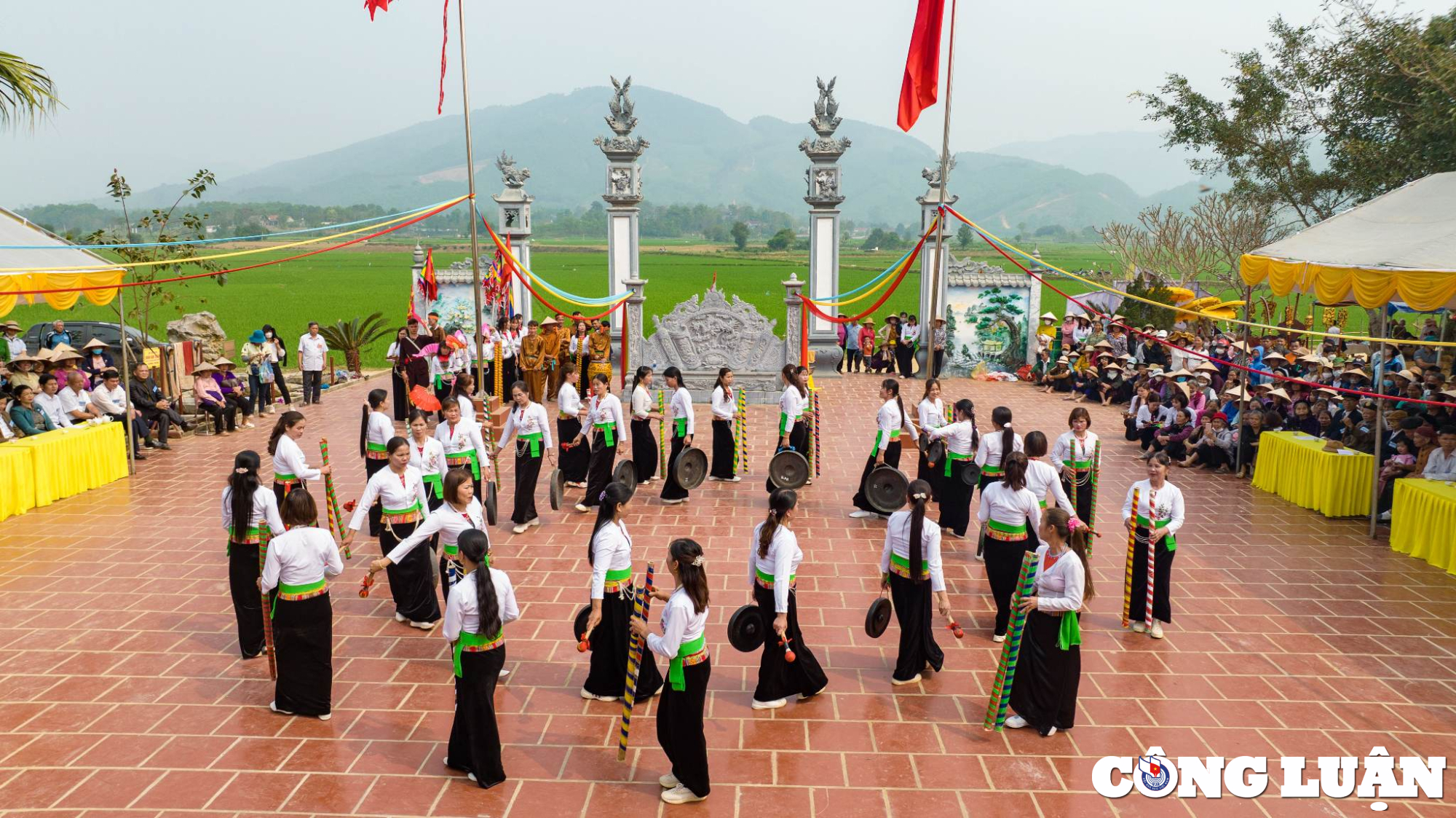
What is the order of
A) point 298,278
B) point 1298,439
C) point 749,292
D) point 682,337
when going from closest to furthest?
point 1298,439 → point 682,337 → point 749,292 → point 298,278

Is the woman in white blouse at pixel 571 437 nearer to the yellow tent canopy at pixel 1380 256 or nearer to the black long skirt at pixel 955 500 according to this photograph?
the black long skirt at pixel 955 500

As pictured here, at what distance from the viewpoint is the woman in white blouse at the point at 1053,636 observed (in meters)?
5.58

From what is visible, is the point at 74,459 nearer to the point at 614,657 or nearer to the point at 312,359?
the point at 312,359

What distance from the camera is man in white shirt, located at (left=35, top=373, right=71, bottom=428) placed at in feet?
36.3

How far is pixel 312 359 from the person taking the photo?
1620 centimetres

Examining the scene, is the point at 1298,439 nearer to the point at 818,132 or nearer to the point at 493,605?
the point at 493,605

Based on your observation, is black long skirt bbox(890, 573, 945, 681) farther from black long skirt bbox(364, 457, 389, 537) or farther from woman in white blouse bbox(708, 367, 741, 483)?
A: black long skirt bbox(364, 457, 389, 537)

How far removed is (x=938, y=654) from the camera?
6598 mm

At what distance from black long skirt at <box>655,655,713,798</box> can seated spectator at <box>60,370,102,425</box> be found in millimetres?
9845

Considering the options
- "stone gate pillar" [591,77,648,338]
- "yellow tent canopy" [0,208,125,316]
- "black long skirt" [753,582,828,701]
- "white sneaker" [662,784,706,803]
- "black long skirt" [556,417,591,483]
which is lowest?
"white sneaker" [662,784,706,803]

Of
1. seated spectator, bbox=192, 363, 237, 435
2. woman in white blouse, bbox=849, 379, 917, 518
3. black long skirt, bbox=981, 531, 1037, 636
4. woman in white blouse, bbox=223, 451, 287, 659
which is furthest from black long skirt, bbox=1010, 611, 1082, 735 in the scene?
seated spectator, bbox=192, 363, 237, 435

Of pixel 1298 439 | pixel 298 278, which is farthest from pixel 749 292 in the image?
pixel 1298 439

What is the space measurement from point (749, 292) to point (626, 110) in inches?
1022

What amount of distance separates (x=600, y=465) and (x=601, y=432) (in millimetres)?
349
